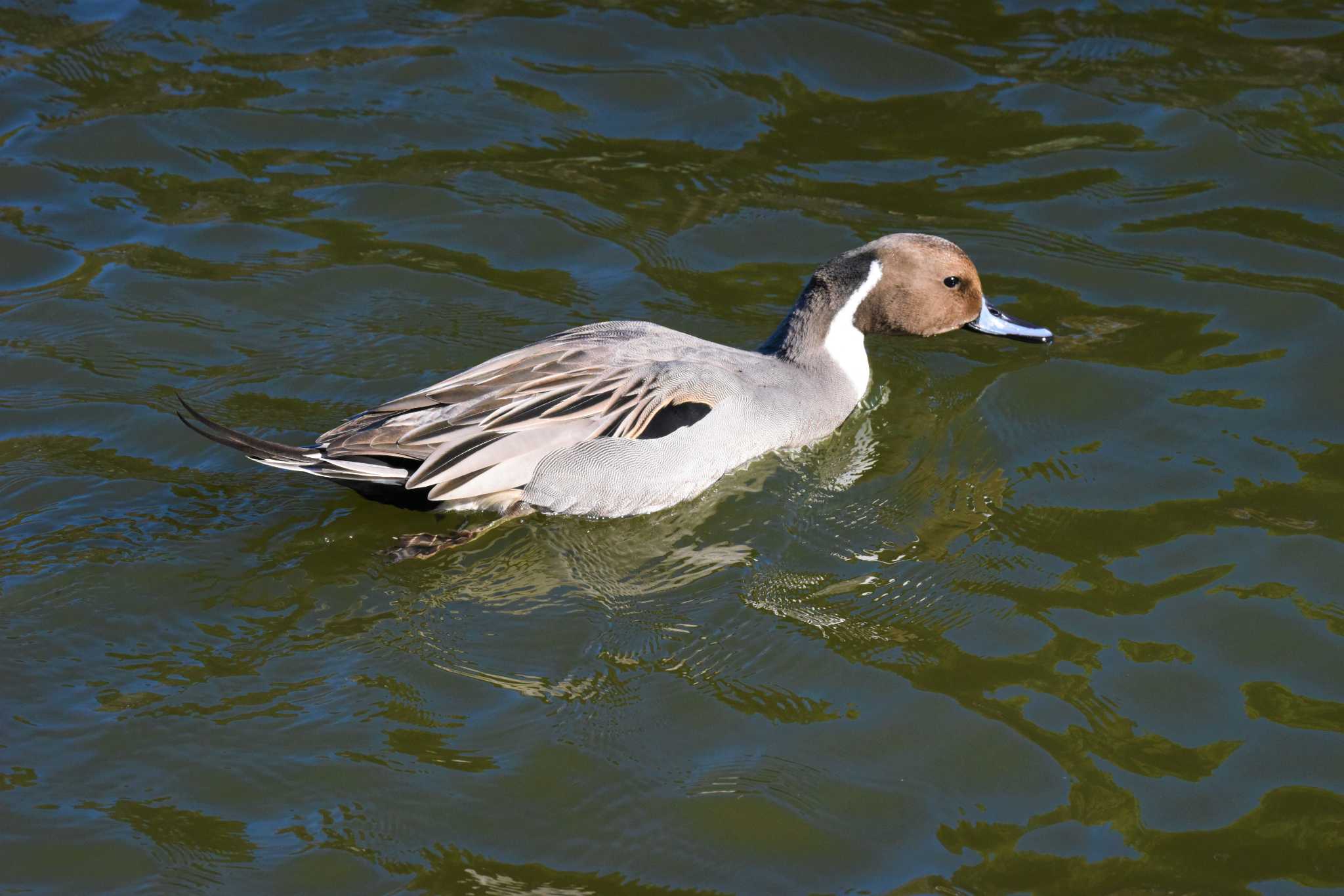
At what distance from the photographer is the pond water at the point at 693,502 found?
13.5 ft

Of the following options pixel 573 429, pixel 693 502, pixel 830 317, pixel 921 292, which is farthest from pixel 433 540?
pixel 921 292

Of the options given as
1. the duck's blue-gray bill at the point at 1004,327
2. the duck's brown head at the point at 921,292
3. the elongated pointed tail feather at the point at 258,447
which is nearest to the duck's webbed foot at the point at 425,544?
the elongated pointed tail feather at the point at 258,447

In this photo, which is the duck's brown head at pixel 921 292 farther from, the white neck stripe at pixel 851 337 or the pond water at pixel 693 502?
the pond water at pixel 693 502

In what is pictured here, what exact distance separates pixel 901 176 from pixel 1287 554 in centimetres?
349

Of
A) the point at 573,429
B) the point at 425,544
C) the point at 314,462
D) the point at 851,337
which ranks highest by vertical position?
the point at 851,337

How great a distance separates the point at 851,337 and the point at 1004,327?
0.73 meters

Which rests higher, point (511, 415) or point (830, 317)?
point (830, 317)

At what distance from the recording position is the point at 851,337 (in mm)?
6332

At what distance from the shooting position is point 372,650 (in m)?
4.75

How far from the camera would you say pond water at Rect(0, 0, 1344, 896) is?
4121mm

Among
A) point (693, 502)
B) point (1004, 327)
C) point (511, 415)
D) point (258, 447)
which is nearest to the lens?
point (258, 447)

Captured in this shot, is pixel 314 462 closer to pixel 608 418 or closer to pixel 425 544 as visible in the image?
pixel 425 544

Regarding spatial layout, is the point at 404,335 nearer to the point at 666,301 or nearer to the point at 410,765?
the point at 666,301

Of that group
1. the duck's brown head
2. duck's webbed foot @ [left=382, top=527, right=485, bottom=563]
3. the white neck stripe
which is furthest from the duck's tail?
the duck's brown head
